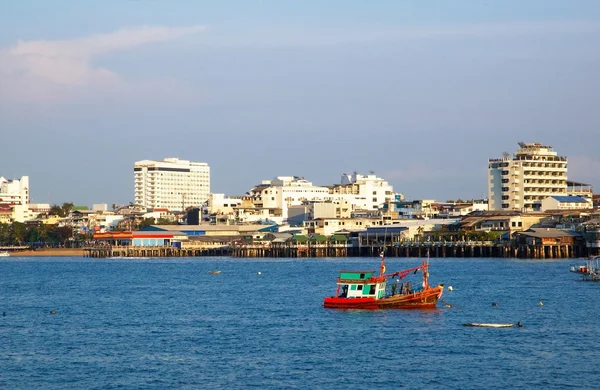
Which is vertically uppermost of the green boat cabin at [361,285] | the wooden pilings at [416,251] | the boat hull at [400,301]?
the wooden pilings at [416,251]

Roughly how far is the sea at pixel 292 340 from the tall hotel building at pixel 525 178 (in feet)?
259

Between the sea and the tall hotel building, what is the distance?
78.8 meters

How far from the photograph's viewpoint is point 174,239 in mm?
180000

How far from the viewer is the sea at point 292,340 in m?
41.4

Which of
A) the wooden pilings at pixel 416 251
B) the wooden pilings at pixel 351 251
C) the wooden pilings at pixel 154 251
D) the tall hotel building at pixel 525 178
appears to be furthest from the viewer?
the wooden pilings at pixel 154 251

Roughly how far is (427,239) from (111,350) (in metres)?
105

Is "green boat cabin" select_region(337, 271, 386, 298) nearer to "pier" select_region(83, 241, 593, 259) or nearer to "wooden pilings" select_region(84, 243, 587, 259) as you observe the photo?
"pier" select_region(83, 241, 593, 259)

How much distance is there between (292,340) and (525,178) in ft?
388

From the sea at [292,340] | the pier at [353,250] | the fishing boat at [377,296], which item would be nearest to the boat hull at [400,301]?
the fishing boat at [377,296]

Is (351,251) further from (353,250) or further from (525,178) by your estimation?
(525,178)

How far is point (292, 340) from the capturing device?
5147cm

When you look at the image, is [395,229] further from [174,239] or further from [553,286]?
[553,286]

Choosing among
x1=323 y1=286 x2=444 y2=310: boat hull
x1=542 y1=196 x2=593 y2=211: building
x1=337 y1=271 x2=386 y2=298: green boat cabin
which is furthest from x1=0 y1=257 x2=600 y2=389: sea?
x1=542 y1=196 x2=593 y2=211: building

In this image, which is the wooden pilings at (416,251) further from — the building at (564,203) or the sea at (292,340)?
the sea at (292,340)
